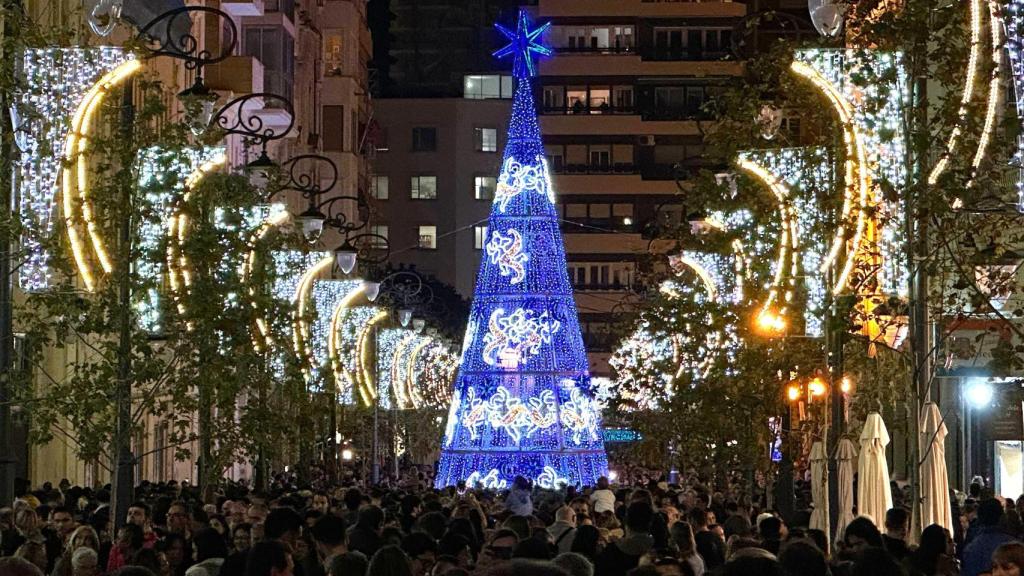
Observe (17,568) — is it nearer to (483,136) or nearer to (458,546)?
(458,546)

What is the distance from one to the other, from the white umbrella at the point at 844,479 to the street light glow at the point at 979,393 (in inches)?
397

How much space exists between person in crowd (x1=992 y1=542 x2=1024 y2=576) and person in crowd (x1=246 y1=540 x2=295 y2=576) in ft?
13.1

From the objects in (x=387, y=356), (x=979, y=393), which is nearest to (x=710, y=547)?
(x=979, y=393)

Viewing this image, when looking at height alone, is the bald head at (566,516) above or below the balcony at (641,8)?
below

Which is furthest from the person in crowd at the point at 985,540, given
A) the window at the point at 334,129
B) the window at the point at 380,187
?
the window at the point at 380,187

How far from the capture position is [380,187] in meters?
128

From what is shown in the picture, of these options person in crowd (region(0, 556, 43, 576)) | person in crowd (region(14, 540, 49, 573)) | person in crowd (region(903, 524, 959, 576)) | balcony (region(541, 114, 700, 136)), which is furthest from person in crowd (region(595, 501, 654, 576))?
balcony (region(541, 114, 700, 136))

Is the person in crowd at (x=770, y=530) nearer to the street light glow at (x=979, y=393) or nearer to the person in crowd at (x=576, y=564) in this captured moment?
the person in crowd at (x=576, y=564)

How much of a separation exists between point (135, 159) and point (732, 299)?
16443mm

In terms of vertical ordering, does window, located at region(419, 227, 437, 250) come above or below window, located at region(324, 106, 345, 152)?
above

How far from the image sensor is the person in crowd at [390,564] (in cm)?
1155

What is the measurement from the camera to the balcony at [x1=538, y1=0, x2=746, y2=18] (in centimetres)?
12031

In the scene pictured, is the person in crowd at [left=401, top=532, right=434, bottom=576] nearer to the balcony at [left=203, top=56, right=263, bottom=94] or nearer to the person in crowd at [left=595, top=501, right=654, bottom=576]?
the person in crowd at [left=595, top=501, right=654, bottom=576]

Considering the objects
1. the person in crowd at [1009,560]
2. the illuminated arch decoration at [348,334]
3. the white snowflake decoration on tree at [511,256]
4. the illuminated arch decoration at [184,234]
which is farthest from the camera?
the illuminated arch decoration at [348,334]
